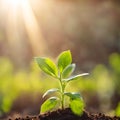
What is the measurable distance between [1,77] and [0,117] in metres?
0.42

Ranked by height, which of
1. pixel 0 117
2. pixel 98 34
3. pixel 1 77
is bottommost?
pixel 0 117

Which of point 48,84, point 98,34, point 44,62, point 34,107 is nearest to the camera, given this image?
point 44,62

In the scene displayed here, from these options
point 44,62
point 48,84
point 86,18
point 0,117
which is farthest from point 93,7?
point 44,62

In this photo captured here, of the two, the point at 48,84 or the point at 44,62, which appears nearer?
the point at 44,62

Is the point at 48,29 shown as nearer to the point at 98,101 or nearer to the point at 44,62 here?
the point at 98,101

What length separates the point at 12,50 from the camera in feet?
9.51

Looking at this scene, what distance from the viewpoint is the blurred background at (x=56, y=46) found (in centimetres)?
219

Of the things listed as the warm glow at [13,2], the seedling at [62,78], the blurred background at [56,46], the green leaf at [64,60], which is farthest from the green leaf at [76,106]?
the warm glow at [13,2]

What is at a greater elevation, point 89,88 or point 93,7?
point 93,7

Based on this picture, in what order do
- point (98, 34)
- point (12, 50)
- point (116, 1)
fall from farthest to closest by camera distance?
point (116, 1), point (98, 34), point (12, 50)

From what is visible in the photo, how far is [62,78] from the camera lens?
111 cm

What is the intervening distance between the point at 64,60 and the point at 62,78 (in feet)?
0.16

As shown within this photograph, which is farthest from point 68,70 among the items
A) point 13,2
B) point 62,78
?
point 13,2

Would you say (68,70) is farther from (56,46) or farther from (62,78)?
(56,46)
